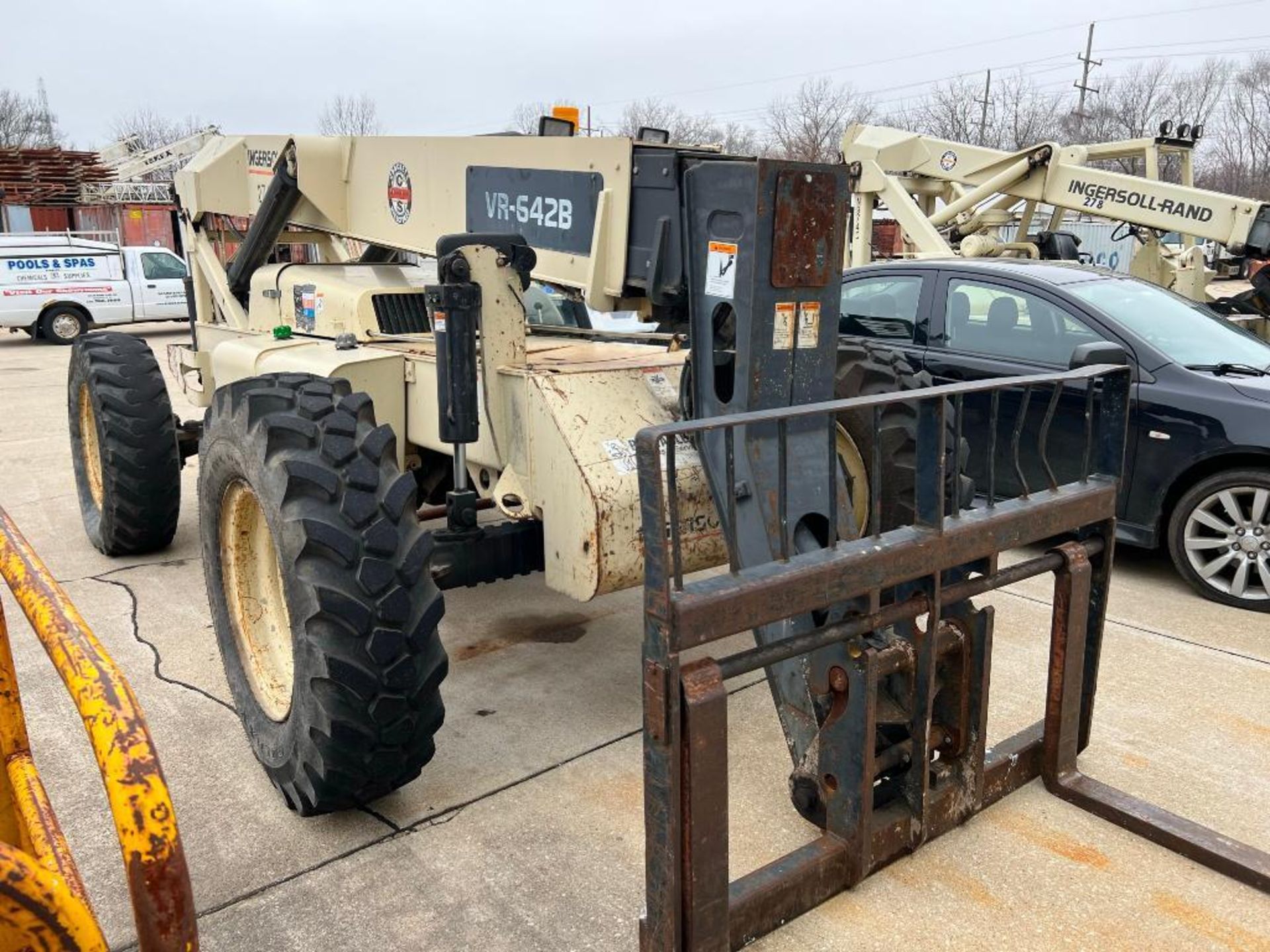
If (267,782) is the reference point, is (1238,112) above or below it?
above

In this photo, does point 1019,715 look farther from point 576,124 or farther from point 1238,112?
point 1238,112

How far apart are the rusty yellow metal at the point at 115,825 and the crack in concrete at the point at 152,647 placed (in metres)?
1.99

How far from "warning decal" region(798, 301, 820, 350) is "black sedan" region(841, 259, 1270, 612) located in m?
2.10

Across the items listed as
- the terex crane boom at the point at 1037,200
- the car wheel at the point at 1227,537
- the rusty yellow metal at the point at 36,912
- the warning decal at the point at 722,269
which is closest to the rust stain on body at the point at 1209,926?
the warning decal at the point at 722,269

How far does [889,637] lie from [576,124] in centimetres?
239

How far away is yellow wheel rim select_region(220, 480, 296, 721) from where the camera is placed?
3.55m

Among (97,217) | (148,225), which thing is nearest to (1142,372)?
(148,225)

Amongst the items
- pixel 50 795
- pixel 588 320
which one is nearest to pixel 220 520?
pixel 50 795

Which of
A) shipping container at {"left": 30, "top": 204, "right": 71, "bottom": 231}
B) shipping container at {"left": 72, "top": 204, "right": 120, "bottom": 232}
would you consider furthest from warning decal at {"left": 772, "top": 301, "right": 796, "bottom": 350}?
shipping container at {"left": 72, "top": 204, "right": 120, "bottom": 232}

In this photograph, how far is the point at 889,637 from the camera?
2898 millimetres

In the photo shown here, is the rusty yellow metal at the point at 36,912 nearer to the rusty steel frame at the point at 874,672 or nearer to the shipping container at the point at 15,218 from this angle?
the rusty steel frame at the point at 874,672

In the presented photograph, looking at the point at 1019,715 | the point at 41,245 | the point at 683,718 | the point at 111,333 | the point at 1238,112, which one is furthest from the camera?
the point at 1238,112

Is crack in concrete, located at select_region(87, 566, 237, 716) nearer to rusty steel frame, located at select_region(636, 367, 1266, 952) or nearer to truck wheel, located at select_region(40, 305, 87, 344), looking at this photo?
rusty steel frame, located at select_region(636, 367, 1266, 952)

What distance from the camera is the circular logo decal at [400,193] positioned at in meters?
4.44
